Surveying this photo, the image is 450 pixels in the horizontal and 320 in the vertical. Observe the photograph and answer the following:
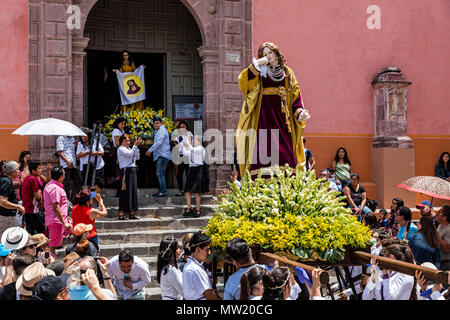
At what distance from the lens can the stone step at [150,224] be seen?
31.7ft

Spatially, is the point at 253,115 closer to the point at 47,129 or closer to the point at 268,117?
the point at 268,117

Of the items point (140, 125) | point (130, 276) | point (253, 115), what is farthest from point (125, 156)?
point (130, 276)

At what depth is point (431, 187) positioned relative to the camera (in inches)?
339

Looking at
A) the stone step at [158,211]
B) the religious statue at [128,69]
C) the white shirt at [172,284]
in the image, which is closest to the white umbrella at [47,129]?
the stone step at [158,211]

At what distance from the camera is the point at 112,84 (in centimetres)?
1423

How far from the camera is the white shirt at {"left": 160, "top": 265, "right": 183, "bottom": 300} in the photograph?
5.44 m

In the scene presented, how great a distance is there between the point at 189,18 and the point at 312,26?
332 cm

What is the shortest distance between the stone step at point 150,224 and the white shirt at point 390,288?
225 inches

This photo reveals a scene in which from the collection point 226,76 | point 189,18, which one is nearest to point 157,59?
point 189,18

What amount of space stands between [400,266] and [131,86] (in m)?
10.4

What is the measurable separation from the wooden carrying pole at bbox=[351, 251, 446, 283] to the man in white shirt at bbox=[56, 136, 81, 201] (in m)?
6.69
